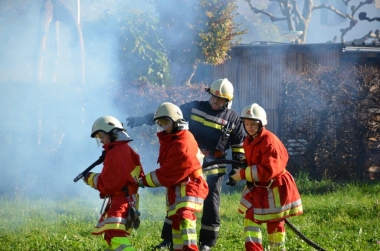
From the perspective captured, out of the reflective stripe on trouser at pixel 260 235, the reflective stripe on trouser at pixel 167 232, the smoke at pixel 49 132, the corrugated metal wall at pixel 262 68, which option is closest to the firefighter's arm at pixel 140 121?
the reflective stripe on trouser at pixel 167 232

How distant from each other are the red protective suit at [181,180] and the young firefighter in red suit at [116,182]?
0.71 feet

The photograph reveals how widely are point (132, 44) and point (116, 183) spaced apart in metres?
8.02

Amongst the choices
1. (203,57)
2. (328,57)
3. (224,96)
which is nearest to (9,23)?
(203,57)

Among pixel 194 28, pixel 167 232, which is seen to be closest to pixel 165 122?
pixel 167 232

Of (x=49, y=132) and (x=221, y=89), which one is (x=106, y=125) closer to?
(x=221, y=89)

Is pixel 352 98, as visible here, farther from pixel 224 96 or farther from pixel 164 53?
pixel 224 96

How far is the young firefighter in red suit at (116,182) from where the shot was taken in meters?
6.29

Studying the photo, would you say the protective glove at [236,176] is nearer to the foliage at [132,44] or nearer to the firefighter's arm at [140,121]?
the firefighter's arm at [140,121]

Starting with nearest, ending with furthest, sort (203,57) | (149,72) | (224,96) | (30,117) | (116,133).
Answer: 1. (116,133)
2. (224,96)
3. (30,117)
4. (149,72)
5. (203,57)

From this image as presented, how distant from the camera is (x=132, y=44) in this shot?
13977mm

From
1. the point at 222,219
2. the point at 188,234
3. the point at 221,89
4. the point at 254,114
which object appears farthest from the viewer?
the point at 222,219

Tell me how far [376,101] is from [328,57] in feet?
14.4

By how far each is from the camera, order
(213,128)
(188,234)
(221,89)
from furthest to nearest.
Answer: (213,128)
(221,89)
(188,234)

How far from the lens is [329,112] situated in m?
13.2
